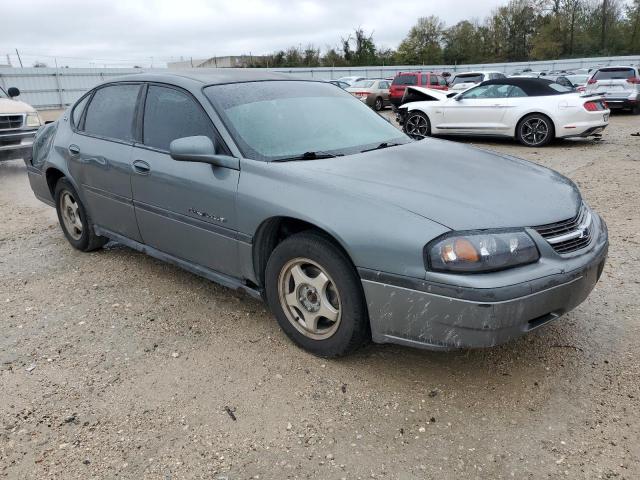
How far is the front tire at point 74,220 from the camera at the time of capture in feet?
15.3

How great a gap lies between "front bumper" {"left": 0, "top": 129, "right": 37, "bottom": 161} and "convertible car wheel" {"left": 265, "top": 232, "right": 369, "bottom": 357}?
26.8ft

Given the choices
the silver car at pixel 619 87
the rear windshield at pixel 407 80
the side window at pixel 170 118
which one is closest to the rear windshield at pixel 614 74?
the silver car at pixel 619 87

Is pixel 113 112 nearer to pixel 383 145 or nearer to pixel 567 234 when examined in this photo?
pixel 383 145

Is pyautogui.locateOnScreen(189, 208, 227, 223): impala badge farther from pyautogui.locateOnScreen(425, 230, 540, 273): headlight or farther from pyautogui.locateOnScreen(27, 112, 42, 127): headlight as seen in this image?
pyautogui.locateOnScreen(27, 112, 42, 127): headlight

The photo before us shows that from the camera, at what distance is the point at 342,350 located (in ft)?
9.45

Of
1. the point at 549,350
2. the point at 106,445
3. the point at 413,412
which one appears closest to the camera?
the point at 106,445

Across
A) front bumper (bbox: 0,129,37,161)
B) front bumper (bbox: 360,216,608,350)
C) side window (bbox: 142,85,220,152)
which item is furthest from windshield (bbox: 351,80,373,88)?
front bumper (bbox: 360,216,608,350)

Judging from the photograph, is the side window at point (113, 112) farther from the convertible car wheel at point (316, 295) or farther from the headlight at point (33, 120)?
the headlight at point (33, 120)

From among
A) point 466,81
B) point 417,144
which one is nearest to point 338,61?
point 466,81

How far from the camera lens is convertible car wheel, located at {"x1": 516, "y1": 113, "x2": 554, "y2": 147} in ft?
35.3

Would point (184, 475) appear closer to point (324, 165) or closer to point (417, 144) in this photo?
point (324, 165)

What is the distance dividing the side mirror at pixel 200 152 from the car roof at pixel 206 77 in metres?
0.59

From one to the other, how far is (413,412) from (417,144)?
6.25 feet

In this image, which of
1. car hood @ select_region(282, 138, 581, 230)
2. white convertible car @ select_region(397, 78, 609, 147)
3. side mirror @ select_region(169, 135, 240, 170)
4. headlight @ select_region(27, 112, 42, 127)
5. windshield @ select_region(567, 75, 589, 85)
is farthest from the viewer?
windshield @ select_region(567, 75, 589, 85)
